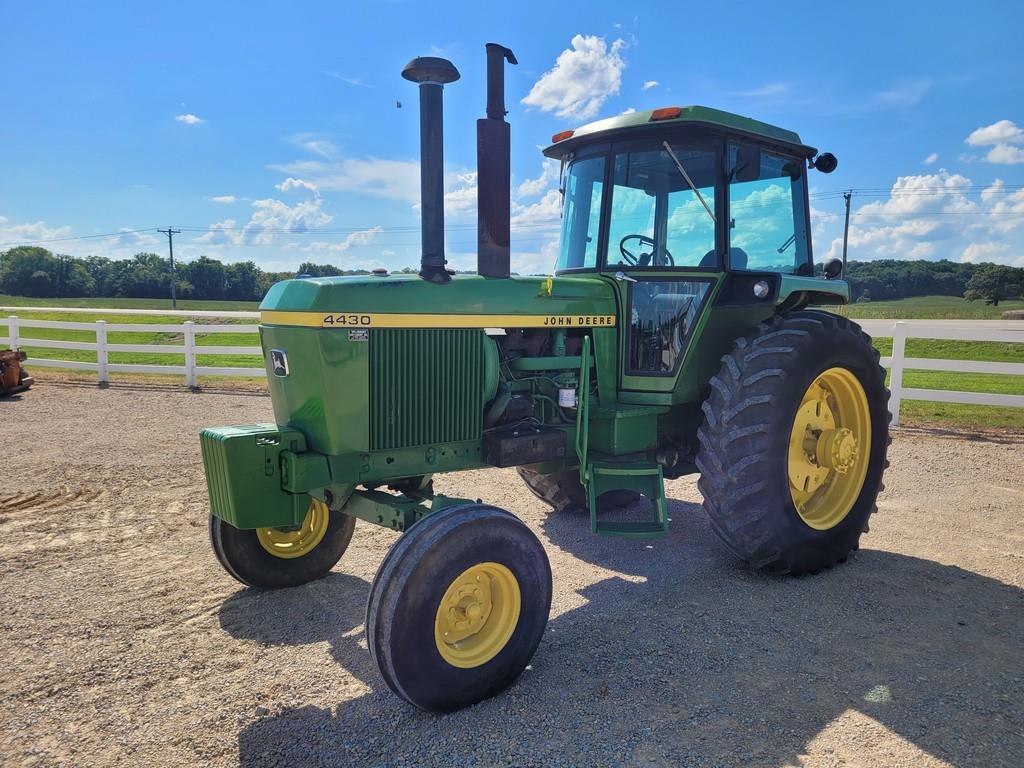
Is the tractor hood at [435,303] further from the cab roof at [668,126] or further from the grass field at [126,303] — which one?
the grass field at [126,303]

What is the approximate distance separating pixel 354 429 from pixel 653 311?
2013mm

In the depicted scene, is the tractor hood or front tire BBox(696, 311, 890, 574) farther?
front tire BBox(696, 311, 890, 574)

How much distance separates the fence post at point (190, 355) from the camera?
12.0 meters

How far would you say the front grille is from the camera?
3.47 m

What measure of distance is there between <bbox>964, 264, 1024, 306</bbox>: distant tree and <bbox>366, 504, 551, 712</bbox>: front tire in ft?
167

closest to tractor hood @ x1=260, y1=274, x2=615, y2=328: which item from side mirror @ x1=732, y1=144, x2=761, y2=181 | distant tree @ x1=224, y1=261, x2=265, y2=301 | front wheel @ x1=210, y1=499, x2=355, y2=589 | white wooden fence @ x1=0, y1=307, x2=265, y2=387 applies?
side mirror @ x1=732, y1=144, x2=761, y2=181

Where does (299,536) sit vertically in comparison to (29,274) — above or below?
below

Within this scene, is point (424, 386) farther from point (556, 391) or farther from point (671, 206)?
point (671, 206)

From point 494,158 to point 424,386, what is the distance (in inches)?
48.8

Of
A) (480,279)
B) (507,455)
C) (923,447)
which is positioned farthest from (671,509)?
(923,447)

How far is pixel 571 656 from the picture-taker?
3.42 m

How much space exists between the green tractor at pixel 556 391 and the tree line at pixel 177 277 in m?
49.7

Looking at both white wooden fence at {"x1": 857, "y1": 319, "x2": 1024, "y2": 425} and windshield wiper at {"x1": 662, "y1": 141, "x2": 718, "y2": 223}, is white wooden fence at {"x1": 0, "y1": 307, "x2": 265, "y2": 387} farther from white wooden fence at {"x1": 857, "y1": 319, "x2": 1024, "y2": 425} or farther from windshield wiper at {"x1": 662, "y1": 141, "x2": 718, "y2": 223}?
white wooden fence at {"x1": 857, "y1": 319, "x2": 1024, "y2": 425}

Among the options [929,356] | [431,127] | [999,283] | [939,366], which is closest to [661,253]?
[431,127]
